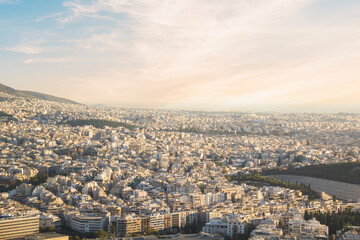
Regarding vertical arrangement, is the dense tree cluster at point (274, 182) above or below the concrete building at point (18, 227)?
above

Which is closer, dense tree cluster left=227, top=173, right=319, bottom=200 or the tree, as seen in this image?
the tree

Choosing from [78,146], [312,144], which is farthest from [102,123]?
[312,144]

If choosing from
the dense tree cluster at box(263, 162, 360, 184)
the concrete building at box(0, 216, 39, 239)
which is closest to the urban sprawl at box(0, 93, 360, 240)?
the concrete building at box(0, 216, 39, 239)

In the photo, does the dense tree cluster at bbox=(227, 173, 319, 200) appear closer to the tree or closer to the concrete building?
the tree

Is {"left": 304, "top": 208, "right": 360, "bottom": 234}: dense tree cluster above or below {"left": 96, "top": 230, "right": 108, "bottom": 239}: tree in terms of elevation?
above

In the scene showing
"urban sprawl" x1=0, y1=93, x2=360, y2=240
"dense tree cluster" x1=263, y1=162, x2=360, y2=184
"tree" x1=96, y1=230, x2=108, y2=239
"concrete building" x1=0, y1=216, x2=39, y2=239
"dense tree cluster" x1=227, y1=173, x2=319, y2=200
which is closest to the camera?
"concrete building" x1=0, y1=216, x2=39, y2=239

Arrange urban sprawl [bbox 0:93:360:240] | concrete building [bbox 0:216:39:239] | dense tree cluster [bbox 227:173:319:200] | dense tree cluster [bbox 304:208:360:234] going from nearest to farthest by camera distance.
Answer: concrete building [bbox 0:216:39:239] < urban sprawl [bbox 0:93:360:240] < dense tree cluster [bbox 304:208:360:234] < dense tree cluster [bbox 227:173:319:200]

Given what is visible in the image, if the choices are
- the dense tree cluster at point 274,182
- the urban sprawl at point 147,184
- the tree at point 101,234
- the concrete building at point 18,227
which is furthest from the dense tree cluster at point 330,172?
the concrete building at point 18,227

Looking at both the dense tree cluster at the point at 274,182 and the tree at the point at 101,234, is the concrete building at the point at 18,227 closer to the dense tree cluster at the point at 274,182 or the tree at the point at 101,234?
the tree at the point at 101,234
